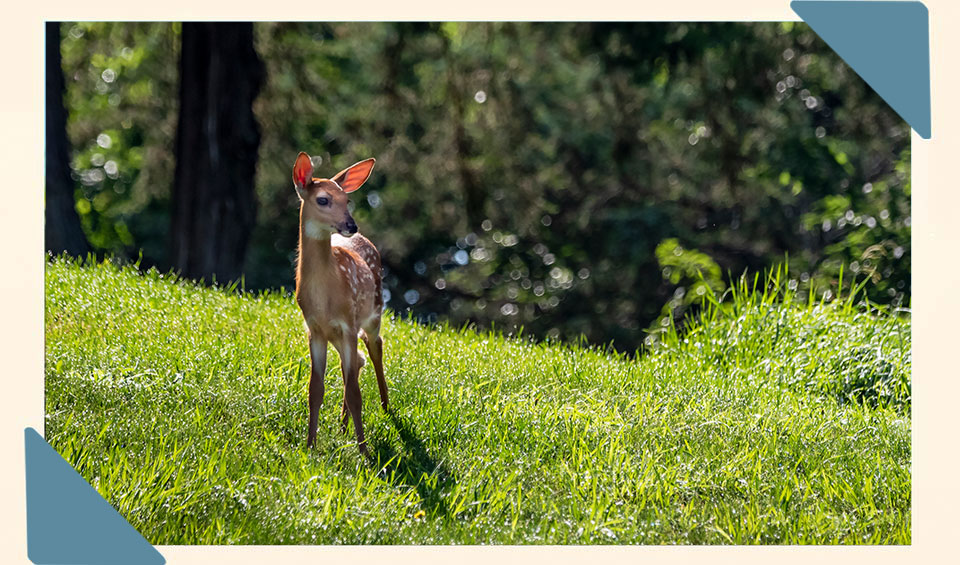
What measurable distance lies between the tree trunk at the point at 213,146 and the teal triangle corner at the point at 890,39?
6.22 meters

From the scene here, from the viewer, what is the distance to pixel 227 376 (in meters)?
6.33

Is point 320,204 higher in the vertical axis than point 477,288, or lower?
higher

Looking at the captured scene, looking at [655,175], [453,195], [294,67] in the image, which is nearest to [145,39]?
[294,67]

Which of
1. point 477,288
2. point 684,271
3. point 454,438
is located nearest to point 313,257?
point 454,438

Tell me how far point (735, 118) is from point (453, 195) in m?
4.64

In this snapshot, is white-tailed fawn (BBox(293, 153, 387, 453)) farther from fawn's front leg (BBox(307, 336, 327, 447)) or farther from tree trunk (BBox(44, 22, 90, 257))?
tree trunk (BBox(44, 22, 90, 257))

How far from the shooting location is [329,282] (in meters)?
5.31

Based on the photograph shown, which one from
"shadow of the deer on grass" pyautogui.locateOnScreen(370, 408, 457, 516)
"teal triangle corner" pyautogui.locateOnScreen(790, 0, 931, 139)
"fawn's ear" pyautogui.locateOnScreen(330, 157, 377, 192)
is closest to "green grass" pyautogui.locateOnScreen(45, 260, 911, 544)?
"shadow of the deer on grass" pyautogui.locateOnScreen(370, 408, 457, 516)

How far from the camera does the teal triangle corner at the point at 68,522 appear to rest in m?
5.07

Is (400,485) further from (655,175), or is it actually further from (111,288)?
(655,175)

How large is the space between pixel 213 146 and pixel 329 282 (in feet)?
18.1

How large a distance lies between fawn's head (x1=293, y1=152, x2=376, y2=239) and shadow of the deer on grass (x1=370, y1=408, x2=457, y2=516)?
1256 mm

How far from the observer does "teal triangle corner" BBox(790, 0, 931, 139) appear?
5828mm

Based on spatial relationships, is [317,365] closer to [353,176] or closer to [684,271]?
[353,176]
